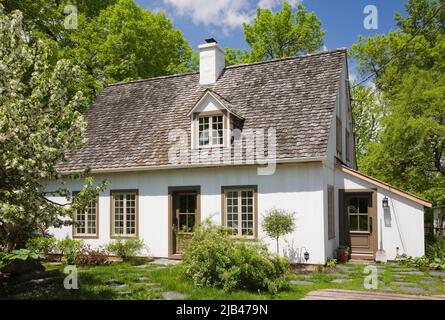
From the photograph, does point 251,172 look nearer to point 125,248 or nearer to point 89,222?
point 125,248

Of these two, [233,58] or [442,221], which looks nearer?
[442,221]

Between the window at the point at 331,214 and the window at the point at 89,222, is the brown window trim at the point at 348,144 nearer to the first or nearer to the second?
the window at the point at 331,214

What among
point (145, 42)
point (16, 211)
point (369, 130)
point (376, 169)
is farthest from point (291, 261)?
point (369, 130)

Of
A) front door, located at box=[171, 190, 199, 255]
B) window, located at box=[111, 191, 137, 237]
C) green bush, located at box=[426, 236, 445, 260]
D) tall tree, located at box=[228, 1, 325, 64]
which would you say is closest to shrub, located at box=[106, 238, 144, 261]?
window, located at box=[111, 191, 137, 237]

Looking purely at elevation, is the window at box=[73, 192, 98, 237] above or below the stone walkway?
above

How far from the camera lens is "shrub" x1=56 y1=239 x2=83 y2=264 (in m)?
14.3

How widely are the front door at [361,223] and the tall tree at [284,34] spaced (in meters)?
19.9

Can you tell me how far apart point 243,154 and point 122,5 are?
17.4 meters

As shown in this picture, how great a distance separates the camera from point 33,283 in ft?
31.6

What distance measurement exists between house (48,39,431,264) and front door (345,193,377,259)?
1.4 inches

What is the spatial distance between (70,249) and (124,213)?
2.23m

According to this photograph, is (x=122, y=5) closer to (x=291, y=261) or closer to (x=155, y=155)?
(x=155, y=155)

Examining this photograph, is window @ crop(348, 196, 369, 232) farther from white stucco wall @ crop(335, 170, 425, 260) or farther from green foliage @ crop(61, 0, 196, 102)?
green foliage @ crop(61, 0, 196, 102)
